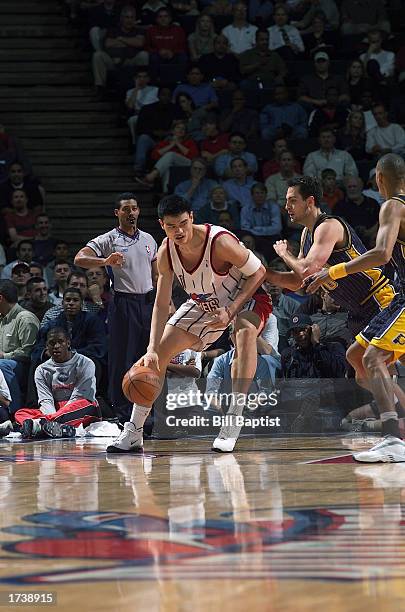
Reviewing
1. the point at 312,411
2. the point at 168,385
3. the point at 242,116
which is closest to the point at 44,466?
the point at 168,385

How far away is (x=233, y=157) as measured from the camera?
11656 mm

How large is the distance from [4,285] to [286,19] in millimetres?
5881

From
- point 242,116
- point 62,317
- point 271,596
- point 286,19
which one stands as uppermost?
point 286,19

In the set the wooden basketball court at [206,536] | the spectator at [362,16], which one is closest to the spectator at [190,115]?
the spectator at [362,16]

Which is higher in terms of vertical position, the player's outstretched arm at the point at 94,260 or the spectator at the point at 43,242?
the spectator at the point at 43,242

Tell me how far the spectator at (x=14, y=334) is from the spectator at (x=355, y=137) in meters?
4.50

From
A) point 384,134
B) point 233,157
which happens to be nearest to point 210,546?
point 233,157

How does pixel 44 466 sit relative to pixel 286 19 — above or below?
below

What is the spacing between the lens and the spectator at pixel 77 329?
884cm

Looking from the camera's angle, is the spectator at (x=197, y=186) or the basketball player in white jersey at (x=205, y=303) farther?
the spectator at (x=197, y=186)

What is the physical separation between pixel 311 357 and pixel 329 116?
473 centimetres

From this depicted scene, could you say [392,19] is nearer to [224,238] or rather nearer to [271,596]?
[224,238]

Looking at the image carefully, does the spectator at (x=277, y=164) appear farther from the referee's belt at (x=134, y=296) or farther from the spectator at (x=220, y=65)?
the referee's belt at (x=134, y=296)

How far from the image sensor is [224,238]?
6.16 m
